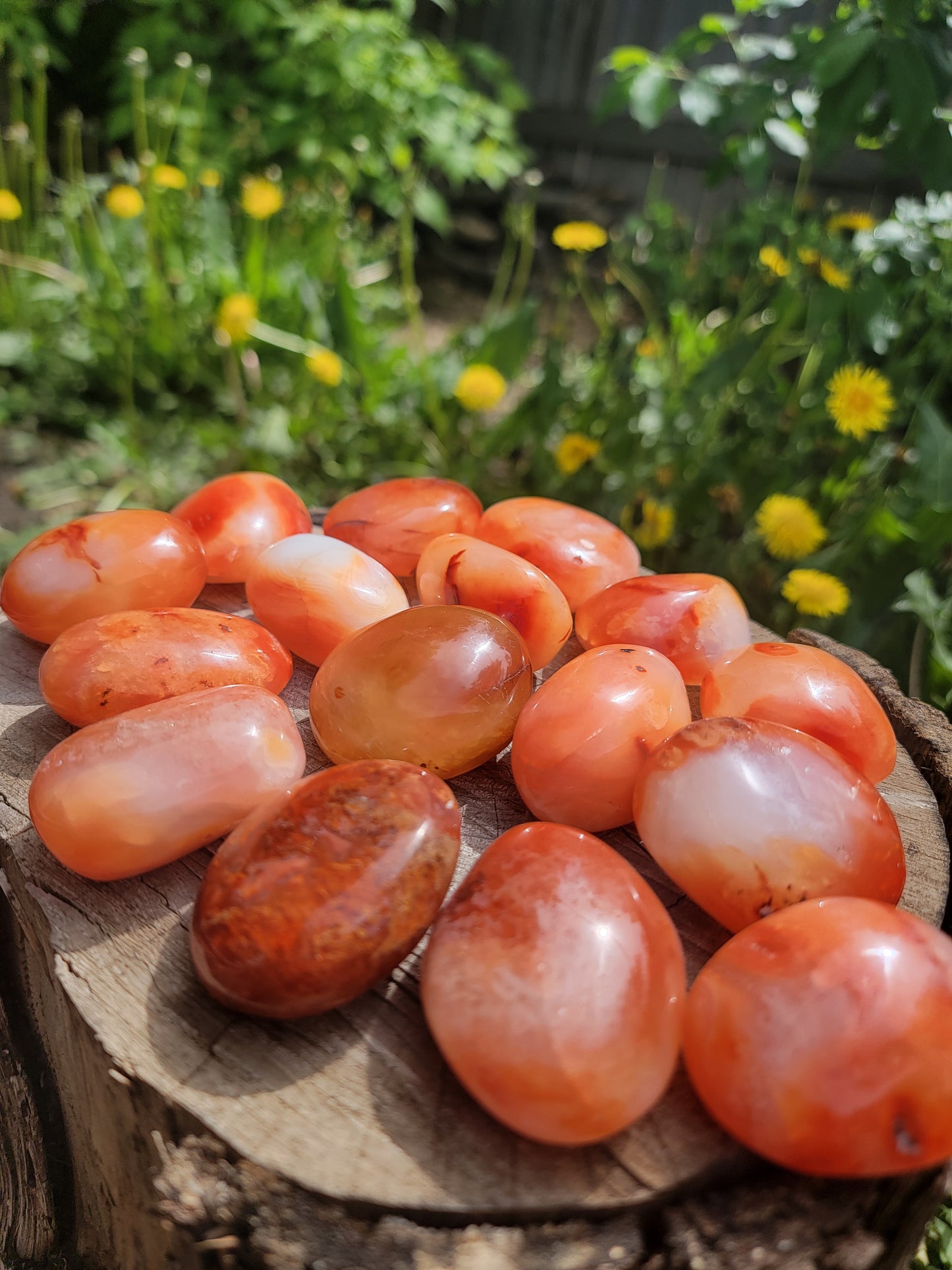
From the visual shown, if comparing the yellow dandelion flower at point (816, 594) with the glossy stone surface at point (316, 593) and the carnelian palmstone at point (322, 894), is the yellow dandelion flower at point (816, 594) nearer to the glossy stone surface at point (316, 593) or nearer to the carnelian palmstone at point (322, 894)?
the glossy stone surface at point (316, 593)

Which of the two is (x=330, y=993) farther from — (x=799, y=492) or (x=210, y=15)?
(x=210, y=15)

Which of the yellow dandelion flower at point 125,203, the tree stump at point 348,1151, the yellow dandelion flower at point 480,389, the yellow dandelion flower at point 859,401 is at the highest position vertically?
the yellow dandelion flower at point 125,203

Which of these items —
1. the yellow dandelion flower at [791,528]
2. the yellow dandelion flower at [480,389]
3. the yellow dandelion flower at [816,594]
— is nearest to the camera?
the yellow dandelion flower at [816,594]

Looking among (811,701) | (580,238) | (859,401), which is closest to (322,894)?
(811,701)

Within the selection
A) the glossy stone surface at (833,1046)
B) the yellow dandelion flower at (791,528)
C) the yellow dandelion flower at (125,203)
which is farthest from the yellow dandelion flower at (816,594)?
the yellow dandelion flower at (125,203)

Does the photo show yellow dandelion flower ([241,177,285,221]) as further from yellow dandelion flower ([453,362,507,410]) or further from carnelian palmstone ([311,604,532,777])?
carnelian palmstone ([311,604,532,777])

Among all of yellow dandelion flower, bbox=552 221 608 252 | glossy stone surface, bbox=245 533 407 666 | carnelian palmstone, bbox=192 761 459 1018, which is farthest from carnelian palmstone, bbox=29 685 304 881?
yellow dandelion flower, bbox=552 221 608 252
